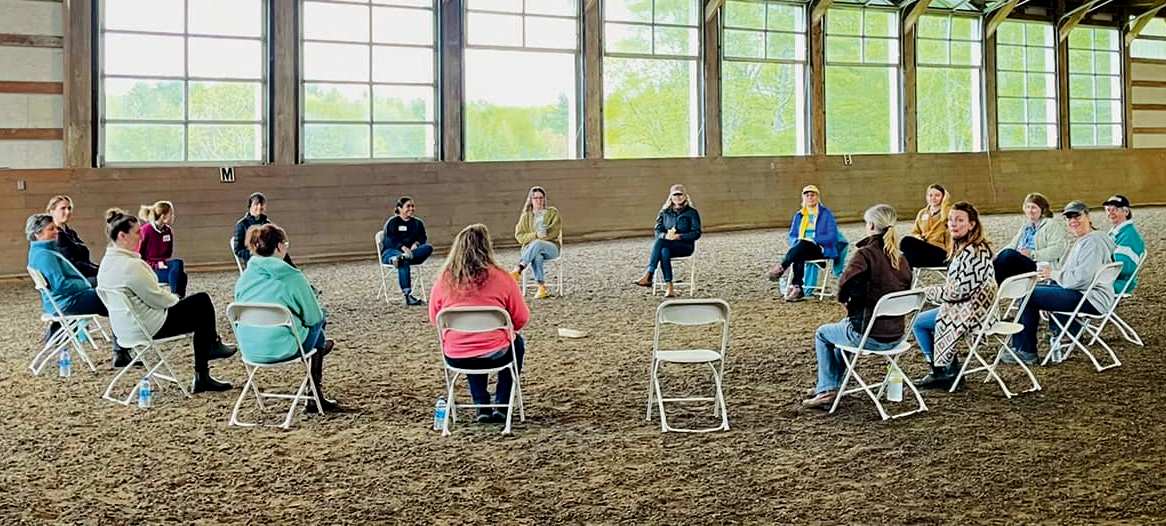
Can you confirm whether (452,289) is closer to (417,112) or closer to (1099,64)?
(417,112)

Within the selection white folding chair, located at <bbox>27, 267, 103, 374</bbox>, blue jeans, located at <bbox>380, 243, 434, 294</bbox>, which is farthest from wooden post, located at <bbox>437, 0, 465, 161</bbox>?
white folding chair, located at <bbox>27, 267, 103, 374</bbox>

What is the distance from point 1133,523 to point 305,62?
12.9m

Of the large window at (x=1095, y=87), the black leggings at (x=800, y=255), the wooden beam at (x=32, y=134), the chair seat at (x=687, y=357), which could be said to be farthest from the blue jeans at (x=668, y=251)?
the large window at (x=1095, y=87)

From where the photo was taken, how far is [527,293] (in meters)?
10.6

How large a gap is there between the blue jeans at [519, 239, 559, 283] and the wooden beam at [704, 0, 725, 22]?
29.2 ft

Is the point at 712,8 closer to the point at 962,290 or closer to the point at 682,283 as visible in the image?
the point at 682,283

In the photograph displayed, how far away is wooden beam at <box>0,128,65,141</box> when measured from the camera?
1310 centimetres

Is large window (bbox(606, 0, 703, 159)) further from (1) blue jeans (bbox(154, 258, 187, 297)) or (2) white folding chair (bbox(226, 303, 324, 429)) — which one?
(2) white folding chair (bbox(226, 303, 324, 429))

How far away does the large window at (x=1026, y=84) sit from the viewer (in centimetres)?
2202

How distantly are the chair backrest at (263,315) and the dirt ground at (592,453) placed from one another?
500 mm

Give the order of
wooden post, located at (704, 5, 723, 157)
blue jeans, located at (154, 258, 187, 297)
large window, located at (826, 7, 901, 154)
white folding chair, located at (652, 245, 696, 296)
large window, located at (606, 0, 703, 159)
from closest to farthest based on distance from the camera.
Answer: blue jeans, located at (154, 258, 187, 297)
white folding chair, located at (652, 245, 696, 296)
large window, located at (606, 0, 703, 159)
wooden post, located at (704, 5, 723, 157)
large window, located at (826, 7, 901, 154)

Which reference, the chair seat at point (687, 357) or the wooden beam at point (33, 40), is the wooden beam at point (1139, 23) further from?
the chair seat at point (687, 357)

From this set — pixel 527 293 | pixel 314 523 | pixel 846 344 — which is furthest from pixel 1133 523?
pixel 527 293

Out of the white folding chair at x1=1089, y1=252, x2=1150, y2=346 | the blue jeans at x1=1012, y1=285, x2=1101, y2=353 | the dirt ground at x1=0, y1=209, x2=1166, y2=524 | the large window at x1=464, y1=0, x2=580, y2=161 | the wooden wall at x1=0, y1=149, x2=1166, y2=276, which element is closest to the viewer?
the dirt ground at x1=0, y1=209, x2=1166, y2=524
